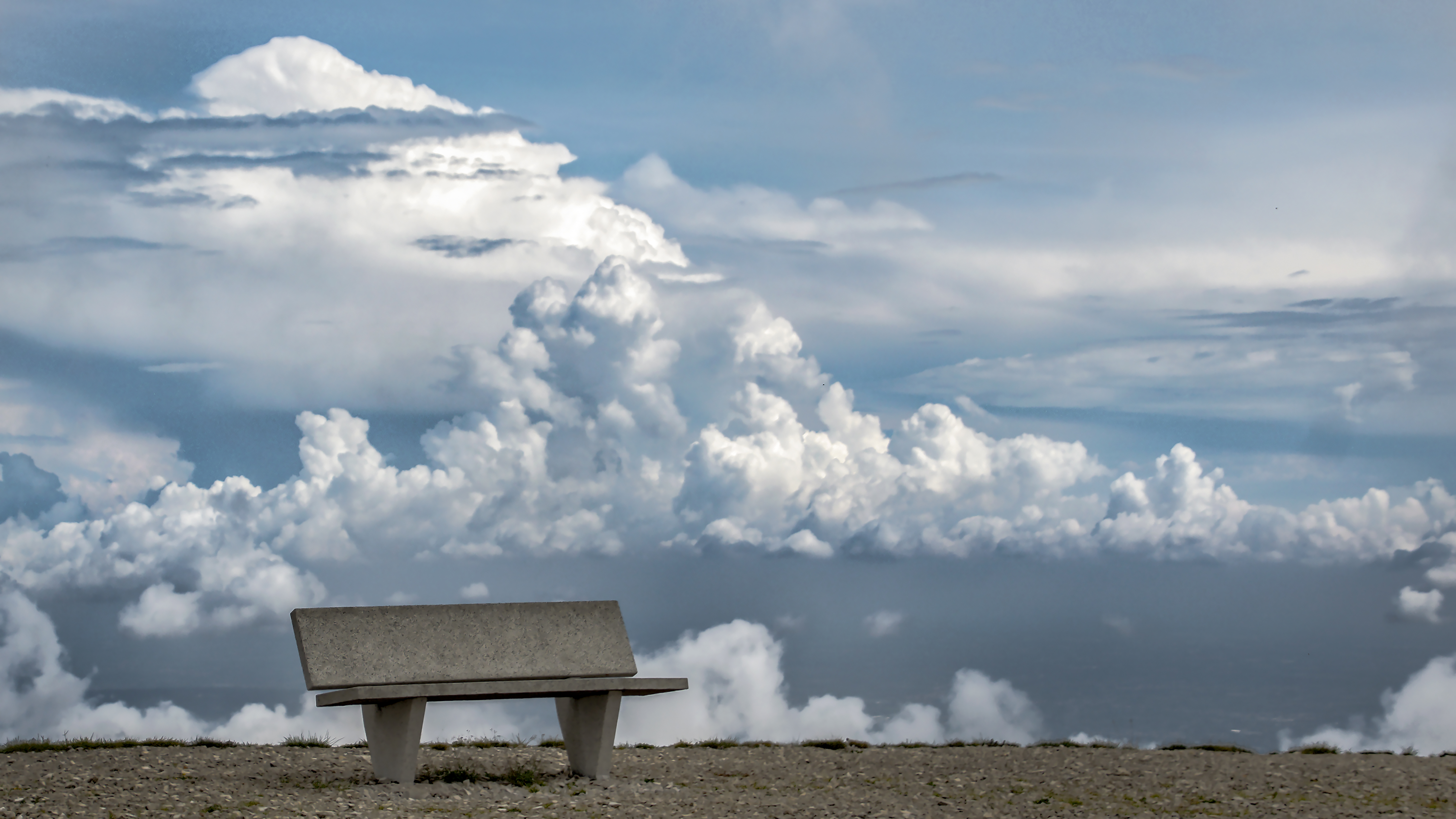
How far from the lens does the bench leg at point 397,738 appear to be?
1049 cm

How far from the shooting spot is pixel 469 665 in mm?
10930

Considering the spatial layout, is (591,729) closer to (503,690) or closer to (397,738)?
(503,690)

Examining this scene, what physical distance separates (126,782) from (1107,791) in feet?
27.7

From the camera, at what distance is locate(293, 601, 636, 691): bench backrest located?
10.5m

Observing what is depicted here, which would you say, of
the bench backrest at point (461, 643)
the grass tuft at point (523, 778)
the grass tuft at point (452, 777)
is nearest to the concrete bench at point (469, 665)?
the bench backrest at point (461, 643)

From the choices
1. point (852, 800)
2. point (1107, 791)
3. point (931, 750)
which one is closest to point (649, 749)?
point (931, 750)

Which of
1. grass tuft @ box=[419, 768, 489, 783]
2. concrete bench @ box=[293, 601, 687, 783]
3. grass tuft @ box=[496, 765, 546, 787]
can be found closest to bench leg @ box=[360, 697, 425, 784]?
concrete bench @ box=[293, 601, 687, 783]

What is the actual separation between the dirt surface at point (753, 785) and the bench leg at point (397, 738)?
137mm

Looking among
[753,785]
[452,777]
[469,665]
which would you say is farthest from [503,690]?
[753,785]

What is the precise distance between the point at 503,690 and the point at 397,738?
995 mm

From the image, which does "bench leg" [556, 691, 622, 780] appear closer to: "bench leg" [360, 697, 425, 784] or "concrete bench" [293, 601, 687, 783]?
"concrete bench" [293, 601, 687, 783]

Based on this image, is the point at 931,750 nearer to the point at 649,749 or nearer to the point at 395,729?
the point at 649,749

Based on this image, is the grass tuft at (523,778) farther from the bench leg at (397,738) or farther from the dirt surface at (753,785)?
the bench leg at (397,738)

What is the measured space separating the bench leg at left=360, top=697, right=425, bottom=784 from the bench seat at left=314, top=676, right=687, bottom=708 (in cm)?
9
